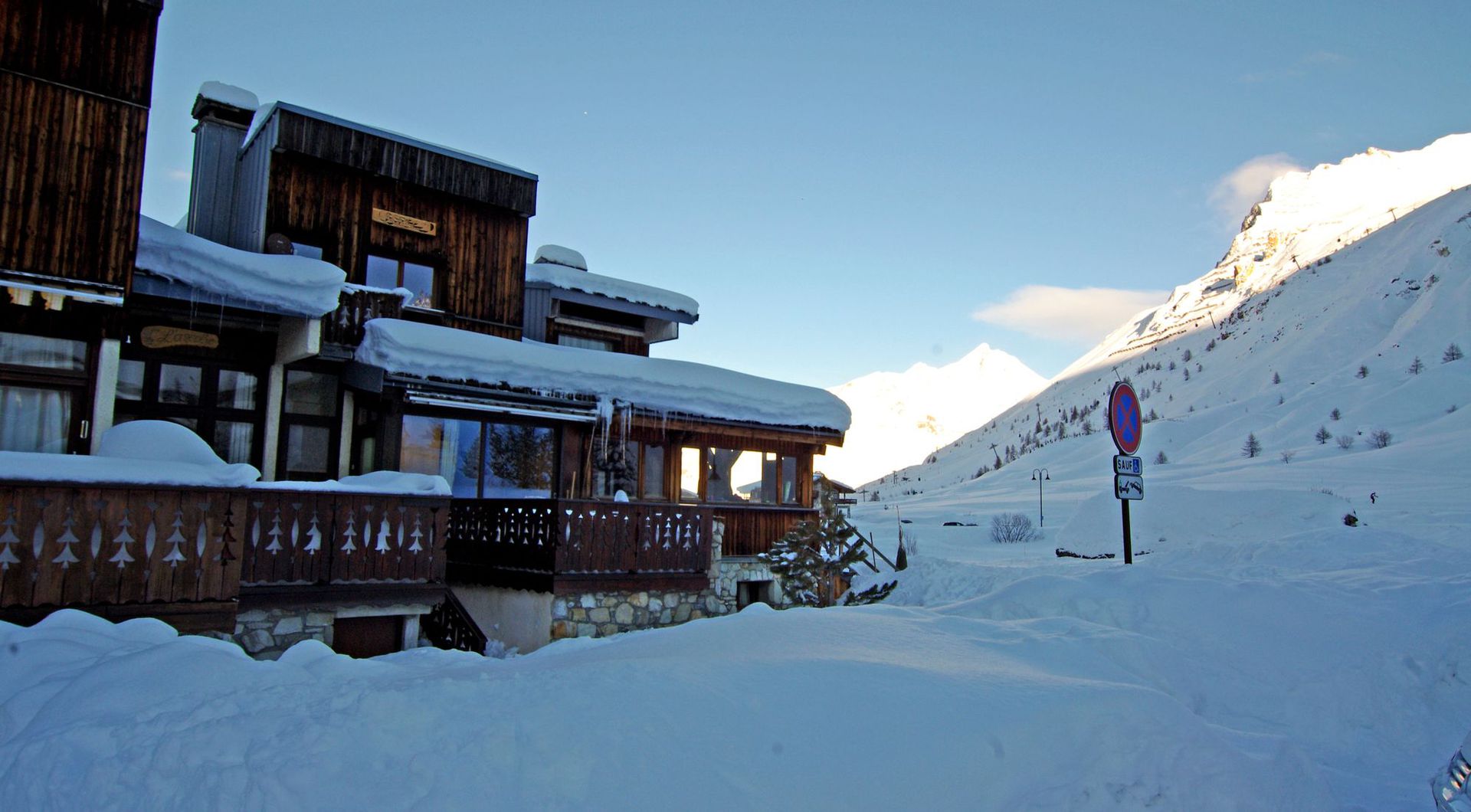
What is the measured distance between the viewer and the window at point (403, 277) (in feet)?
53.4

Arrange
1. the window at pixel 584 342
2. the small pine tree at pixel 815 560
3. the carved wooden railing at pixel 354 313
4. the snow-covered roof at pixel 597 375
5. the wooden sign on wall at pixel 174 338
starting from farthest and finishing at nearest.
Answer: the window at pixel 584 342 → the small pine tree at pixel 815 560 → the carved wooden railing at pixel 354 313 → the snow-covered roof at pixel 597 375 → the wooden sign on wall at pixel 174 338

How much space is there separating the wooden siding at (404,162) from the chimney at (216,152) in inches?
66.8

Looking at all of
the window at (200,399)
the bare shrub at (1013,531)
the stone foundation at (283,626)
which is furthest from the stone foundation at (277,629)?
the bare shrub at (1013,531)

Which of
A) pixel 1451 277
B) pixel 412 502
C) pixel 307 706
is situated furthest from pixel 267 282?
pixel 1451 277

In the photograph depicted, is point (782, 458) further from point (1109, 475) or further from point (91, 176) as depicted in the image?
point (1109, 475)

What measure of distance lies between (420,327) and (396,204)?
391 centimetres

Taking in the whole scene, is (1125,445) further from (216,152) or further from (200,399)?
(216,152)

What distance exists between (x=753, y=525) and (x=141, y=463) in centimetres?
1088

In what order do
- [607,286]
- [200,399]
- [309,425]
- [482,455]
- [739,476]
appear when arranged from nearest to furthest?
[200,399]
[309,425]
[482,455]
[739,476]
[607,286]

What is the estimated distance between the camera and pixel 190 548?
26.8ft

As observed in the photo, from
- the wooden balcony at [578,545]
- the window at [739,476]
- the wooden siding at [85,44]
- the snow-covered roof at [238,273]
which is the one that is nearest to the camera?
the wooden siding at [85,44]

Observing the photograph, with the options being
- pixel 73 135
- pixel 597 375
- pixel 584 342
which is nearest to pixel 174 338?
pixel 73 135

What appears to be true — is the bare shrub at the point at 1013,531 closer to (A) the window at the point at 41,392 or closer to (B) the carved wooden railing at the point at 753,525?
(B) the carved wooden railing at the point at 753,525

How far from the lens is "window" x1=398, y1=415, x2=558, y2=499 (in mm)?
14484
